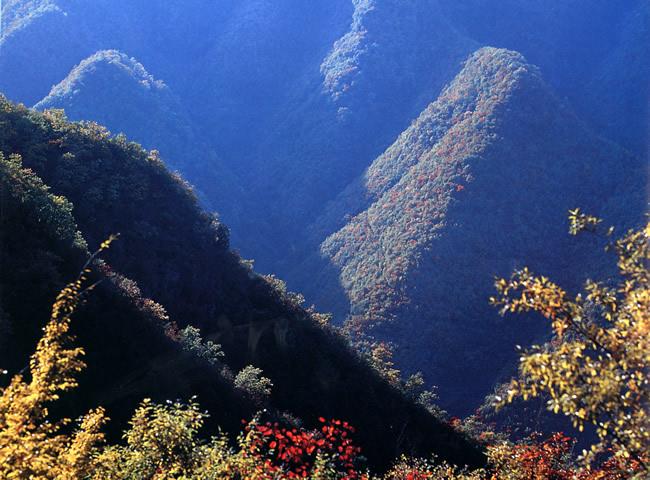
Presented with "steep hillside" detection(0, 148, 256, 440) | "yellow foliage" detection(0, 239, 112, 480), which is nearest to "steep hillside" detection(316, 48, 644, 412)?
"steep hillside" detection(0, 148, 256, 440)

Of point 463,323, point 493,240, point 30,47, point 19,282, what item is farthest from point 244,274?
point 30,47

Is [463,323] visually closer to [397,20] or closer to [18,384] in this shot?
[18,384]

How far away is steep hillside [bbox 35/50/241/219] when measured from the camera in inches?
2940

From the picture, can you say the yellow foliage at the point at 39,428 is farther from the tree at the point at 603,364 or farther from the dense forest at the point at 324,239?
the tree at the point at 603,364

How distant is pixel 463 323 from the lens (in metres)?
56.9

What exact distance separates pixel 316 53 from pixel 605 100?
4760cm

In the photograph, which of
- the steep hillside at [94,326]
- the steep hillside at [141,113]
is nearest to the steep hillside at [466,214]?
the steep hillside at [141,113]

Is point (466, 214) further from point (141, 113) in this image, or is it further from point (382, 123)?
point (141, 113)

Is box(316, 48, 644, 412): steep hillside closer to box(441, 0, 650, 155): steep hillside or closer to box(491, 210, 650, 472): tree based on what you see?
box(441, 0, 650, 155): steep hillside

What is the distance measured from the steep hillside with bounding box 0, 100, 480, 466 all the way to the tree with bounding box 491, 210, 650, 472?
12845 millimetres

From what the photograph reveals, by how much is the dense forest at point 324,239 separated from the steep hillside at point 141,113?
39cm

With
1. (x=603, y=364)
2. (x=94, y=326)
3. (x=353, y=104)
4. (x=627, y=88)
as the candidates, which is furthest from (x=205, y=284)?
(x=627, y=88)

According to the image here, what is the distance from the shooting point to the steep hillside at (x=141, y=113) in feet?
245

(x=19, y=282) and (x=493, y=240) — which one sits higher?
(x=493, y=240)
